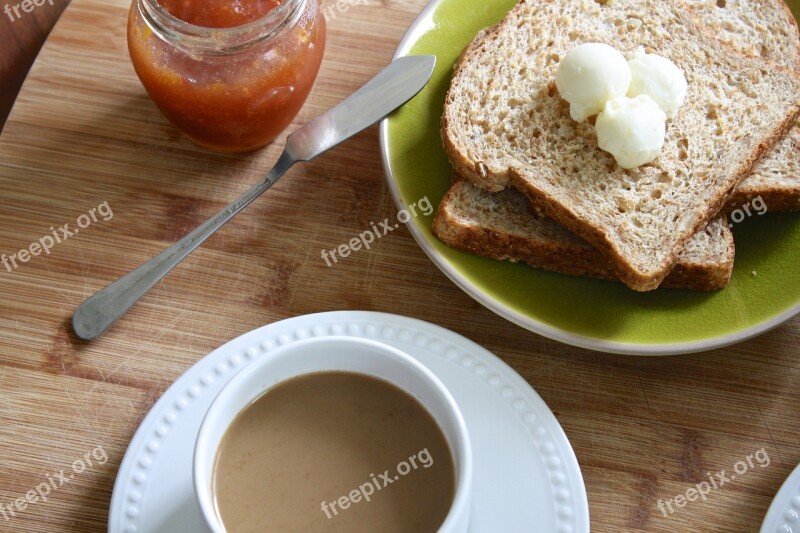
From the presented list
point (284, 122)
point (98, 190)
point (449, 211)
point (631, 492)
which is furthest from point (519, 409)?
point (98, 190)

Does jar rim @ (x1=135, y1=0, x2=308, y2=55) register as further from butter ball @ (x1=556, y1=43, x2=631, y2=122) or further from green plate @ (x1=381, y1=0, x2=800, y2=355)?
butter ball @ (x1=556, y1=43, x2=631, y2=122)

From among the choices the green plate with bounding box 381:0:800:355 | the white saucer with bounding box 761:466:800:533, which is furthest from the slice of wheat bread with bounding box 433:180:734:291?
the white saucer with bounding box 761:466:800:533

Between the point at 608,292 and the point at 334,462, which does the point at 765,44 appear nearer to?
the point at 608,292

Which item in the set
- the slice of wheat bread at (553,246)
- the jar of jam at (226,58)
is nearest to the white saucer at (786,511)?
the slice of wheat bread at (553,246)

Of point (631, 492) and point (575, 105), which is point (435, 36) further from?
point (631, 492)

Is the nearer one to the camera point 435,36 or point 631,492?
point 631,492

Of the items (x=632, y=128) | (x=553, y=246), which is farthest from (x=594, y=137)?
(x=553, y=246)

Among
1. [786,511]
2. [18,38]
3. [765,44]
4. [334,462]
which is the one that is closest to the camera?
[334,462]
